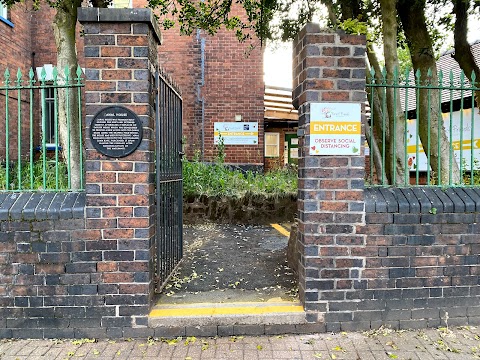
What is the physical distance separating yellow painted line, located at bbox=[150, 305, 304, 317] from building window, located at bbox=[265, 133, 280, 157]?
1446cm

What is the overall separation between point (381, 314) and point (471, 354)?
0.72m

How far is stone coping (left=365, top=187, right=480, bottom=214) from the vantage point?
345cm

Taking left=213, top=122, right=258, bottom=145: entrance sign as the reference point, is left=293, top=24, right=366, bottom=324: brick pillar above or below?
below

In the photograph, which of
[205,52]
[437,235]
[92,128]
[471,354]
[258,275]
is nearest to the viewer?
[471,354]

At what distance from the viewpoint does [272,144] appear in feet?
58.3

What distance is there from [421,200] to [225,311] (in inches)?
79.7

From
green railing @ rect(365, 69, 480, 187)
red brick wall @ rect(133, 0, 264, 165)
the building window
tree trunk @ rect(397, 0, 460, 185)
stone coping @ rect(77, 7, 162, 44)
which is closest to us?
stone coping @ rect(77, 7, 162, 44)

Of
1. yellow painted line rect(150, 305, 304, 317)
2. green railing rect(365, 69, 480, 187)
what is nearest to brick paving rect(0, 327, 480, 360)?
yellow painted line rect(150, 305, 304, 317)

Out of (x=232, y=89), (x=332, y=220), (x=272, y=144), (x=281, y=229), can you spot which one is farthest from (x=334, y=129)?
(x=272, y=144)

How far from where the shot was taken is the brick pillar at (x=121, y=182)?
328 cm

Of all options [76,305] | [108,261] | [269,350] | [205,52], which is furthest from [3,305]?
[205,52]

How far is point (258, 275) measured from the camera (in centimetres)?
443

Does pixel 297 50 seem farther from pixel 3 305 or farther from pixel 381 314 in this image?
pixel 3 305

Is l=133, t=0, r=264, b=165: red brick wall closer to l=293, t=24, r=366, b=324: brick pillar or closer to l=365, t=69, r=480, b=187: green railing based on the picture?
l=365, t=69, r=480, b=187: green railing
